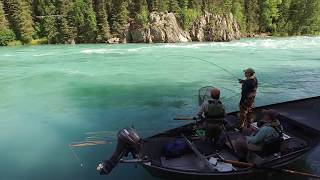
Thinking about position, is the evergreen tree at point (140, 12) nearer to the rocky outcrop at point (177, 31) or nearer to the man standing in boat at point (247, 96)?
the rocky outcrop at point (177, 31)

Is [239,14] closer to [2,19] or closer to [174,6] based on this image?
[174,6]

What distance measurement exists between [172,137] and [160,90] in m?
11.3

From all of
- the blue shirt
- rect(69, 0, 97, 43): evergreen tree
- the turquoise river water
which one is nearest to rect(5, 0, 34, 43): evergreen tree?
rect(69, 0, 97, 43): evergreen tree

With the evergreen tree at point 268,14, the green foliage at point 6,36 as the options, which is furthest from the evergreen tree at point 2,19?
the evergreen tree at point 268,14

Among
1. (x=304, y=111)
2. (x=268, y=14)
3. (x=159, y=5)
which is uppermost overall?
(x=159, y=5)

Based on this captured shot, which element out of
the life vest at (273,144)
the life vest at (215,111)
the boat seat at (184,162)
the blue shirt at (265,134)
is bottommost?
the boat seat at (184,162)

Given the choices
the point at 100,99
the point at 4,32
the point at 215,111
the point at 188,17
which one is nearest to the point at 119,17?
the point at 188,17

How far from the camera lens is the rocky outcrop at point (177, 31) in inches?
2589

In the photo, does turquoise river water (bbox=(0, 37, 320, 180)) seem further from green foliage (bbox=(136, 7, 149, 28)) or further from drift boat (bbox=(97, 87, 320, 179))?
green foliage (bbox=(136, 7, 149, 28))

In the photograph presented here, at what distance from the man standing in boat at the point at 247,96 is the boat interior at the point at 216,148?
0.27 meters

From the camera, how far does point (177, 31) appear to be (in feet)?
222

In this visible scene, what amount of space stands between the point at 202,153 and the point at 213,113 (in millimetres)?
1068

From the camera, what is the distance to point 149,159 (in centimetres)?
952

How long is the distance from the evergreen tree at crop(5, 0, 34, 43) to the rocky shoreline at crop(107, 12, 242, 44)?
13.8 m
